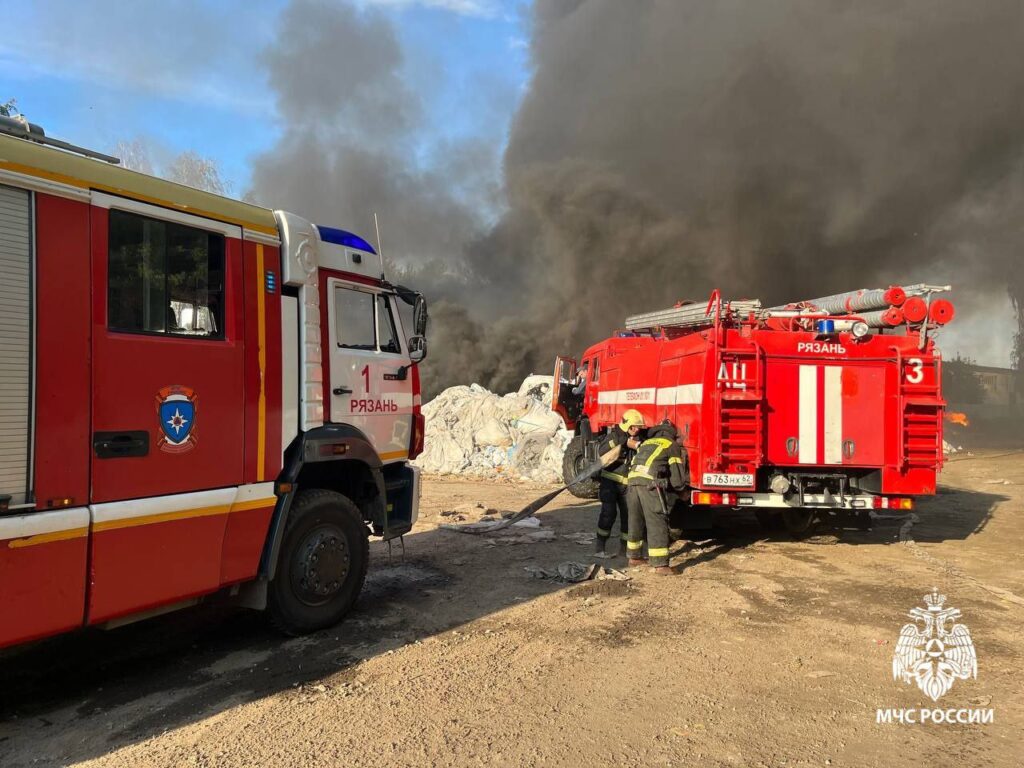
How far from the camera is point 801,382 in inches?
247

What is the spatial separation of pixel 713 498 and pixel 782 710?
298 centimetres

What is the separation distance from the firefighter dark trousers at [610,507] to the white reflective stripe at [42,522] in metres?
4.42

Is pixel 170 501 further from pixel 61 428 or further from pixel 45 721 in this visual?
pixel 45 721

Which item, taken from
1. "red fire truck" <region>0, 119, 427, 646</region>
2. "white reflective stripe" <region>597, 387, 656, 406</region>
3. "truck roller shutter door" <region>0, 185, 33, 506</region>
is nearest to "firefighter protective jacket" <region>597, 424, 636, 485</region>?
"white reflective stripe" <region>597, 387, 656, 406</region>

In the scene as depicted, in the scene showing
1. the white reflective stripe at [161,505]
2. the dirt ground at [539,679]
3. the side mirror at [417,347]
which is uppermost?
the side mirror at [417,347]

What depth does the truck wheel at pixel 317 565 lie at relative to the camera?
4.12 metres

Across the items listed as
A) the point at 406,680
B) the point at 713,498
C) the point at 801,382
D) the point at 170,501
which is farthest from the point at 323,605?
the point at 801,382

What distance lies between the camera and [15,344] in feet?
9.20

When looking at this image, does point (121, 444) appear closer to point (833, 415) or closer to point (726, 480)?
point (726, 480)

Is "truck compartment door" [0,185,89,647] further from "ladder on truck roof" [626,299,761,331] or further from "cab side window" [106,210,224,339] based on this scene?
"ladder on truck roof" [626,299,761,331]

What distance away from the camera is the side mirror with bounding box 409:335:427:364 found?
16.5 ft

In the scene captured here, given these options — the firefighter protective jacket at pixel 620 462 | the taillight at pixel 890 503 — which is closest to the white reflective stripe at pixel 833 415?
the taillight at pixel 890 503

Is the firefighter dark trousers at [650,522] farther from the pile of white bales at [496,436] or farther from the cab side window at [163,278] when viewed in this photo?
the pile of white bales at [496,436]

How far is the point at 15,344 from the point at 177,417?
782 millimetres
